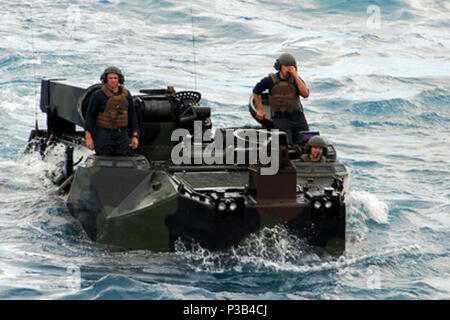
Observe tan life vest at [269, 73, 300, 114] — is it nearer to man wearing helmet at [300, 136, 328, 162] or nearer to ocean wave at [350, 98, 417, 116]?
man wearing helmet at [300, 136, 328, 162]

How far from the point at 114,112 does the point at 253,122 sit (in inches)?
377

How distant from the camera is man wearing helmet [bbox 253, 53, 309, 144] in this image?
1270cm

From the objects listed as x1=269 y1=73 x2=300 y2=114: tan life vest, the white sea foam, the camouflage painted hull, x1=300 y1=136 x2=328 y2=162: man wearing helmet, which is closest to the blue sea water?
the white sea foam

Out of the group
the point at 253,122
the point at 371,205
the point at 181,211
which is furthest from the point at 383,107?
the point at 181,211

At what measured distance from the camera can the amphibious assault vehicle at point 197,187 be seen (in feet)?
33.9

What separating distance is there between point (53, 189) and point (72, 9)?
59.8 ft

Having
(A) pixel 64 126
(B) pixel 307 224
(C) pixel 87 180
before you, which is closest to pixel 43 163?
(A) pixel 64 126

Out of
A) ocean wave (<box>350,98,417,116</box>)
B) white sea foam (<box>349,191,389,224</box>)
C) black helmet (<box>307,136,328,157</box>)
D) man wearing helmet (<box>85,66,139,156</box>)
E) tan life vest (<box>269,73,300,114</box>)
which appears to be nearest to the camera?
man wearing helmet (<box>85,66,139,156</box>)

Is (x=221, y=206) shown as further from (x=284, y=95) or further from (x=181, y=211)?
(x=284, y=95)

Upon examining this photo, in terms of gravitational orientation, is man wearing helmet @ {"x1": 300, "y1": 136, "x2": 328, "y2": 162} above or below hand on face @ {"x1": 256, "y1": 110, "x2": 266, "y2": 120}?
below

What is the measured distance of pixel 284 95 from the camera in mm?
12914

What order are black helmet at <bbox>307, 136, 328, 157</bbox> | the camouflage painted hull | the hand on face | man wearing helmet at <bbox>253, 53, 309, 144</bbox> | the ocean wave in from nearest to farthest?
the camouflage painted hull < black helmet at <bbox>307, 136, 328, 157</bbox> < man wearing helmet at <bbox>253, 53, 309, 144</bbox> < the hand on face < the ocean wave

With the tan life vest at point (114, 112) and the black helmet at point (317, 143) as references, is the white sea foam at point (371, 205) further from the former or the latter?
the tan life vest at point (114, 112)

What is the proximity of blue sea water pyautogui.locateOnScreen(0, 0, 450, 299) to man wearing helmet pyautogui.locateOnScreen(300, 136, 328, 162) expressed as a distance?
1.16m
